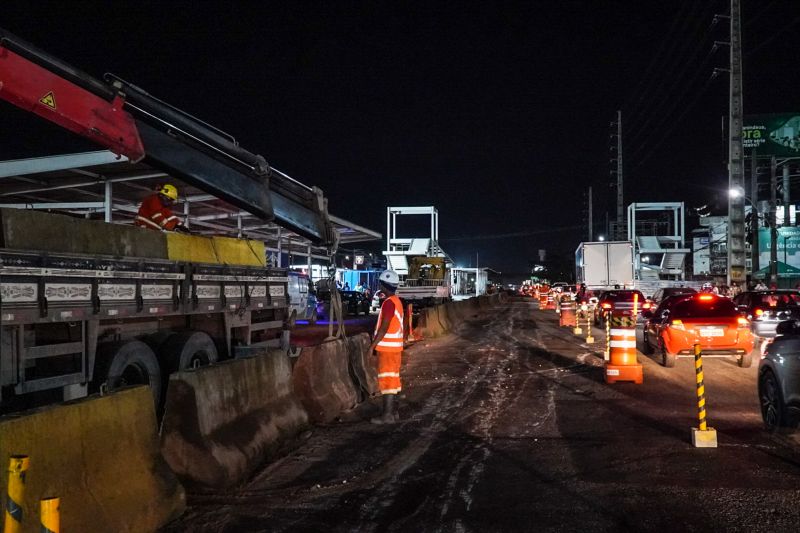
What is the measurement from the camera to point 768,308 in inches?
679

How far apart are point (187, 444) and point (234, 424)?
0.82 meters

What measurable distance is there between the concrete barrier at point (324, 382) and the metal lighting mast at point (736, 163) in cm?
2021

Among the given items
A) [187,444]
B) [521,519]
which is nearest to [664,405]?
[521,519]

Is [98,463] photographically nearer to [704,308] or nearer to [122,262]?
[122,262]

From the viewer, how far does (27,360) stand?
21.8 ft

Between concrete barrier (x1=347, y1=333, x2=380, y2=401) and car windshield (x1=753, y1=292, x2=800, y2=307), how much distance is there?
11665mm

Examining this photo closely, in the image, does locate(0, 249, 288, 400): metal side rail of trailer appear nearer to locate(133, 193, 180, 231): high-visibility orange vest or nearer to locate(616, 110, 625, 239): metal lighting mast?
locate(133, 193, 180, 231): high-visibility orange vest

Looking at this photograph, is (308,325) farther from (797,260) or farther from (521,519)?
(797,260)

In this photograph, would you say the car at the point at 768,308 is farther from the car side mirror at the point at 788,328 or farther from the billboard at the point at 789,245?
the billboard at the point at 789,245

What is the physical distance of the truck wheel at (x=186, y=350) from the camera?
854cm

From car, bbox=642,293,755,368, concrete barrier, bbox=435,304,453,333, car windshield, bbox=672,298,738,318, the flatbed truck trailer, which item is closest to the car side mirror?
car, bbox=642,293,755,368

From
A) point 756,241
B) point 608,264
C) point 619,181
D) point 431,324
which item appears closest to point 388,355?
point 431,324

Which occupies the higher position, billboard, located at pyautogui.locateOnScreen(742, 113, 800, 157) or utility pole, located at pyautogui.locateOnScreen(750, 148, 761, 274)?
billboard, located at pyautogui.locateOnScreen(742, 113, 800, 157)

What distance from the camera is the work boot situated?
9.05m
